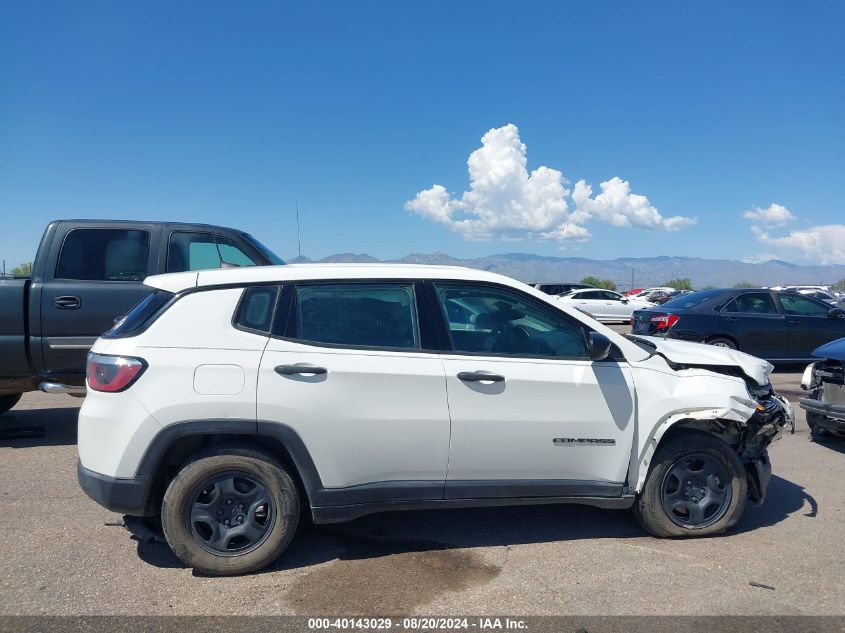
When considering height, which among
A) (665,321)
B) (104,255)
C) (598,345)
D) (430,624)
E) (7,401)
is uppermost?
(104,255)

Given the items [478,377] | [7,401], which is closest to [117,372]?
[478,377]

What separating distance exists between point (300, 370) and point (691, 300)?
9.90 m

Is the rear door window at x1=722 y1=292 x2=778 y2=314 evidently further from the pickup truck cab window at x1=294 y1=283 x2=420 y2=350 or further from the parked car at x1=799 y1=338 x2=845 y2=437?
the pickup truck cab window at x1=294 y1=283 x2=420 y2=350

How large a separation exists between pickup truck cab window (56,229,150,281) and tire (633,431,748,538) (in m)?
5.08

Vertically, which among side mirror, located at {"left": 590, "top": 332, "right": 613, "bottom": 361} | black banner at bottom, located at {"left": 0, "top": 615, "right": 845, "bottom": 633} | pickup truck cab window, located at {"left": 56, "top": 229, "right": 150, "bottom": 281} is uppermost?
pickup truck cab window, located at {"left": 56, "top": 229, "right": 150, "bottom": 281}

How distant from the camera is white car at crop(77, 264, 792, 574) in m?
3.61

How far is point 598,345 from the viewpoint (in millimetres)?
3873

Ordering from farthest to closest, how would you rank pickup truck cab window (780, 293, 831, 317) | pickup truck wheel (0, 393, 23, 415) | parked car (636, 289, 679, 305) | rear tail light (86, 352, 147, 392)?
parked car (636, 289, 679, 305) → pickup truck cab window (780, 293, 831, 317) → pickup truck wheel (0, 393, 23, 415) → rear tail light (86, 352, 147, 392)

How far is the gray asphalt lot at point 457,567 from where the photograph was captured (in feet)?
11.1

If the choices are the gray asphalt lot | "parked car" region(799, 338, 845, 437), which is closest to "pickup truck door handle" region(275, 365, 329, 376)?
the gray asphalt lot

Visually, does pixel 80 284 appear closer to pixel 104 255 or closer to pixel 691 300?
pixel 104 255

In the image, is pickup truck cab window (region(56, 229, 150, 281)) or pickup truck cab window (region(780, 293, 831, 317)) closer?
pickup truck cab window (region(56, 229, 150, 281))

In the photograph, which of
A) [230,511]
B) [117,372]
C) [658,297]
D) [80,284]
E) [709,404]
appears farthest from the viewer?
[658,297]

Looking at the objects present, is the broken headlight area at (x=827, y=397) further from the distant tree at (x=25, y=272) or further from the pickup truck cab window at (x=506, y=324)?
the distant tree at (x=25, y=272)
